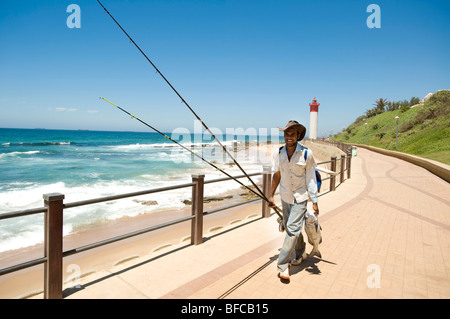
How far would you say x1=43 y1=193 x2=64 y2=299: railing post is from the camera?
2902 mm

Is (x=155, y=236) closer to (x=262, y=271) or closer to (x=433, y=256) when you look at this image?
(x=262, y=271)

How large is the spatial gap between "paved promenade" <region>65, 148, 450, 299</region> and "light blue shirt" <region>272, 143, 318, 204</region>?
3.36 feet

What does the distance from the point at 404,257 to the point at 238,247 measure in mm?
2458

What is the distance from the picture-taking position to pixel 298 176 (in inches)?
136

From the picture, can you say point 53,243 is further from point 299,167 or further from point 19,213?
point 299,167

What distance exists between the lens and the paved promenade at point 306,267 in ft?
10.7

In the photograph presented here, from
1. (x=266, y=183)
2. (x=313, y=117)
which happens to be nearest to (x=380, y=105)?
(x=313, y=117)

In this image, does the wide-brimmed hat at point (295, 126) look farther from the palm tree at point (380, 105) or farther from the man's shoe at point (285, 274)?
the palm tree at point (380, 105)

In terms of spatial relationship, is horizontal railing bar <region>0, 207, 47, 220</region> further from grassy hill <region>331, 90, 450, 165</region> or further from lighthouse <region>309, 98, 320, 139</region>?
lighthouse <region>309, 98, 320, 139</region>

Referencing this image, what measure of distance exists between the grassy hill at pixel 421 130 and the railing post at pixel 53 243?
63.2 ft

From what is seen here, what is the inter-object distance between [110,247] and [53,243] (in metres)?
4.28
